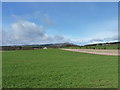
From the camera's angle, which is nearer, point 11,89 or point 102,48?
point 11,89

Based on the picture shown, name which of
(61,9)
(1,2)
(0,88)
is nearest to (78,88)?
(0,88)

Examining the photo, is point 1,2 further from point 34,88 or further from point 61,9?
point 34,88

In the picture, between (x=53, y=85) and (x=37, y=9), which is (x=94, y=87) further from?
(x=37, y=9)

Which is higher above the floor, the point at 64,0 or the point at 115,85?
the point at 64,0

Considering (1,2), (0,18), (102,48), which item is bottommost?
(102,48)

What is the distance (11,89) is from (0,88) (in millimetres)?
193

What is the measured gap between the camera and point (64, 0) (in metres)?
2.63

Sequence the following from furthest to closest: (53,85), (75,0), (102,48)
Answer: (102,48)
(53,85)
(75,0)

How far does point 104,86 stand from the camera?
9.34 feet

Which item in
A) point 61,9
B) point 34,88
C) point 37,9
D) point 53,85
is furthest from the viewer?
point 61,9

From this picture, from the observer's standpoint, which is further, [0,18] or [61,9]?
[61,9]

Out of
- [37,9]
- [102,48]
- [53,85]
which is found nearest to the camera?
[53,85]

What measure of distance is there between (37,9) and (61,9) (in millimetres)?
588

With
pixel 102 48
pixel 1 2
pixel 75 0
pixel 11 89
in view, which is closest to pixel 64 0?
pixel 75 0
